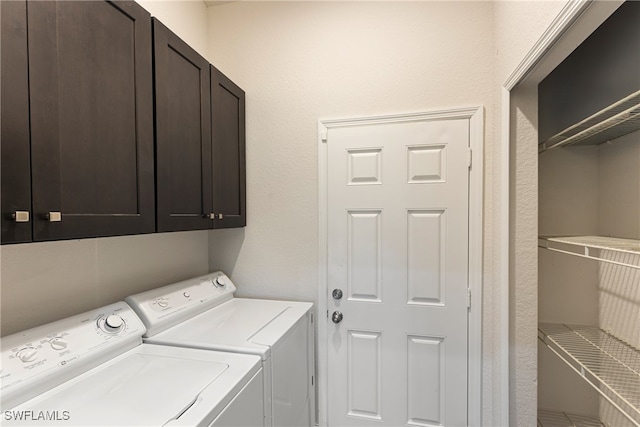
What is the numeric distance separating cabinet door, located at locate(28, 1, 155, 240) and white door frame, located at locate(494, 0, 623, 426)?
149 centimetres

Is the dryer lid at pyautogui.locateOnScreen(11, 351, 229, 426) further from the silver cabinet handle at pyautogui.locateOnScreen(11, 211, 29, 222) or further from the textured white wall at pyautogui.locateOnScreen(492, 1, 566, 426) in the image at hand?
the textured white wall at pyautogui.locateOnScreen(492, 1, 566, 426)

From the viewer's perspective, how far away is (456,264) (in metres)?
1.77

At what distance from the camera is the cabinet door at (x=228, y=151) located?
173 centimetres

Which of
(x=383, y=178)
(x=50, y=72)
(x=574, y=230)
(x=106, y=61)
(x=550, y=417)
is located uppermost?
(x=106, y=61)

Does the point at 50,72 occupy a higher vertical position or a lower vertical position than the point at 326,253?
higher

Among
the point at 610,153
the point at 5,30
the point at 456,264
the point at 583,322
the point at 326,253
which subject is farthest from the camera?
the point at 326,253

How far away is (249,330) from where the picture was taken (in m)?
1.49

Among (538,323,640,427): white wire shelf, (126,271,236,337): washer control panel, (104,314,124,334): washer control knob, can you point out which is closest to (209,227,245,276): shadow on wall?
(126,271,236,337): washer control panel

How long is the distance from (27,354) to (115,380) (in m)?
0.27

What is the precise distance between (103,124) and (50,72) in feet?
0.64

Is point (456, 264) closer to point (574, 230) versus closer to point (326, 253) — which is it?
point (574, 230)

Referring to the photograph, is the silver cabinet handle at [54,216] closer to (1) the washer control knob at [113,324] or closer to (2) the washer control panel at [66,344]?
(2) the washer control panel at [66,344]

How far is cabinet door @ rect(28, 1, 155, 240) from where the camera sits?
2.84 ft

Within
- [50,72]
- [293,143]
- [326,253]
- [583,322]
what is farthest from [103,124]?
[583,322]
